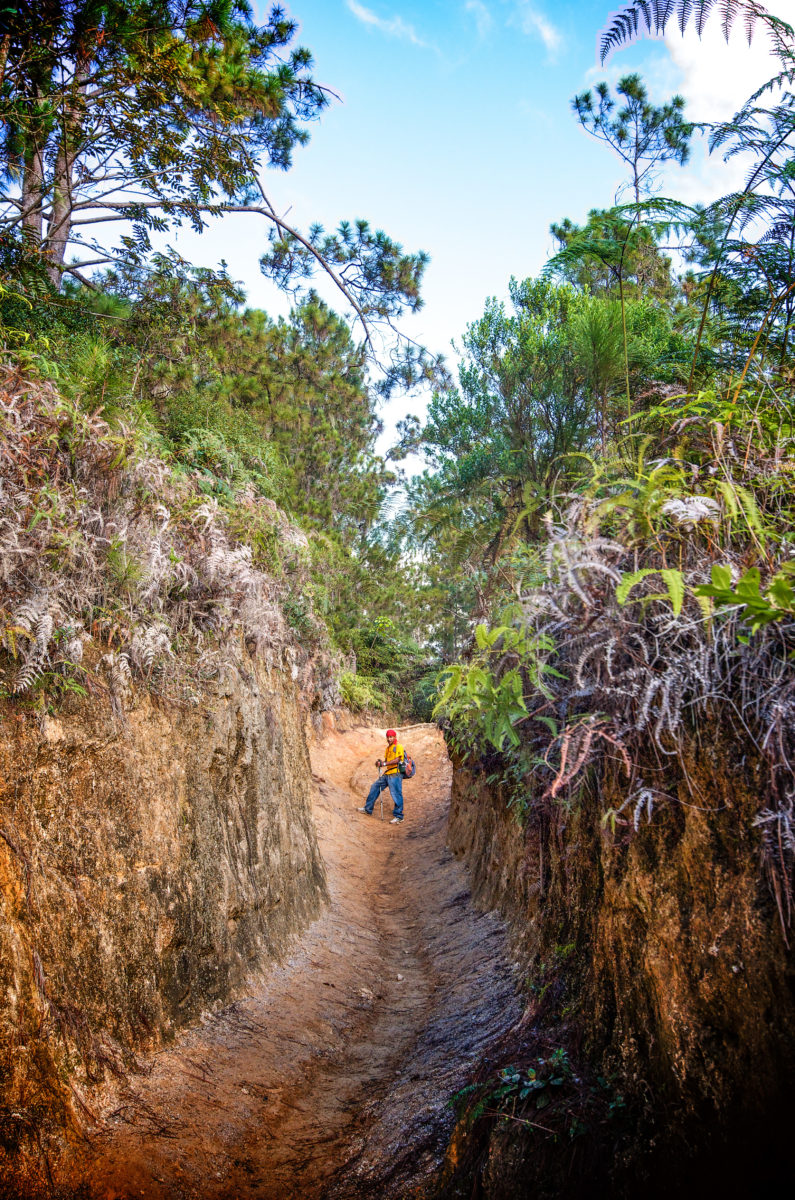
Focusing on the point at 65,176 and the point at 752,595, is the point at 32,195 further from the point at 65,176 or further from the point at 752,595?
the point at 752,595

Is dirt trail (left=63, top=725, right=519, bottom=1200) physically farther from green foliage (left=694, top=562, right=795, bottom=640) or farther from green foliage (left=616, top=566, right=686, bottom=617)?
green foliage (left=694, top=562, right=795, bottom=640)

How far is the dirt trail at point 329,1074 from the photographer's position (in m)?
3.59

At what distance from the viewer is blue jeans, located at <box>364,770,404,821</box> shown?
13.5 m

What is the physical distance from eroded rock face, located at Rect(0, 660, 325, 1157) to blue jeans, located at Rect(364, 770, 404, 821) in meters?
6.86

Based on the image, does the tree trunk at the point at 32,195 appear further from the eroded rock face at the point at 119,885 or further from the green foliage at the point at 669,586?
the green foliage at the point at 669,586

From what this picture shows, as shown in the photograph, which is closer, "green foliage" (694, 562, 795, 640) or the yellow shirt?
"green foliage" (694, 562, 795, 640)

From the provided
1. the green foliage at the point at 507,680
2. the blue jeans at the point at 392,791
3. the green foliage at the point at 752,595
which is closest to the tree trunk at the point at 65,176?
the green foliage at the point at 507,680

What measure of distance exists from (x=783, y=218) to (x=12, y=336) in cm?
616

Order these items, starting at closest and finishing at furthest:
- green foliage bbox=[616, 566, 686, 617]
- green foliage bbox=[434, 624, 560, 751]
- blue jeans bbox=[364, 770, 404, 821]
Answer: green foliage bbox=[616, 566, 686, 617], green foliage bbox=[434, 624, 560, 751], blue jeans bbox=[364, 770, 404, 821]

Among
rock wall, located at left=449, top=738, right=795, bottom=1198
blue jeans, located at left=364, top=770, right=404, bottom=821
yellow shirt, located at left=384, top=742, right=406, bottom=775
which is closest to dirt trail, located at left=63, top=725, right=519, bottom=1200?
rock wall, located at left=449, top=738, right=795, bottom=1198

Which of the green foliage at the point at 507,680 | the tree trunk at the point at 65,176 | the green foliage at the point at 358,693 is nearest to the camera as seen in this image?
the green foliage at the point at 507,680

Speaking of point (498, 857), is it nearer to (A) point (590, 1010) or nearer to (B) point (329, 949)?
(B) point (329, 949)

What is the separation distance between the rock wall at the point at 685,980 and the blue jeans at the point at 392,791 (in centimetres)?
1031

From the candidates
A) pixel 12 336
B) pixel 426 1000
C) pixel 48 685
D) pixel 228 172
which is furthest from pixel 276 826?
pixel 228 172
